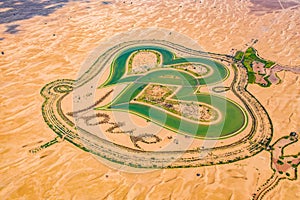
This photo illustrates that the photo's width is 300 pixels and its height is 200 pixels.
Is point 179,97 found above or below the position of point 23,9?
below

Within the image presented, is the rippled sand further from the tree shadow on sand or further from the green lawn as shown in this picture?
the green lawn

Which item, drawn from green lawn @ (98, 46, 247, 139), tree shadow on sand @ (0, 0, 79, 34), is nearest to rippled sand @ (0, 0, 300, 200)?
tree shadow on sand @ (0, 0, 79, 34)

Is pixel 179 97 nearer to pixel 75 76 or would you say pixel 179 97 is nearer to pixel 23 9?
pixel 75 76

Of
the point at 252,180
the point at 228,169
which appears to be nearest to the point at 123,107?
the point at 228,169

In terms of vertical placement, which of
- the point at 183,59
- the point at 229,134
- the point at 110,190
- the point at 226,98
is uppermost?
the point at 183,59

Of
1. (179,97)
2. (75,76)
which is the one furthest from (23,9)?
(179,97)

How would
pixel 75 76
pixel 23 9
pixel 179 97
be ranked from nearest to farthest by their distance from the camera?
pixel 179 97
pixel 75 76
pixel 23 9

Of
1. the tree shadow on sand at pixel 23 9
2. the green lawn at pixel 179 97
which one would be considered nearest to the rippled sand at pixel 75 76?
the tree shadow on sand at pixel 23 9

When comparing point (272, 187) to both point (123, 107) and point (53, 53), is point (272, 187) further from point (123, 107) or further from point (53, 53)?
point (53, 53)

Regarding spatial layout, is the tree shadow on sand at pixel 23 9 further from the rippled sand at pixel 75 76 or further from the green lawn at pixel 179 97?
the green lawn at pixel 179 97
